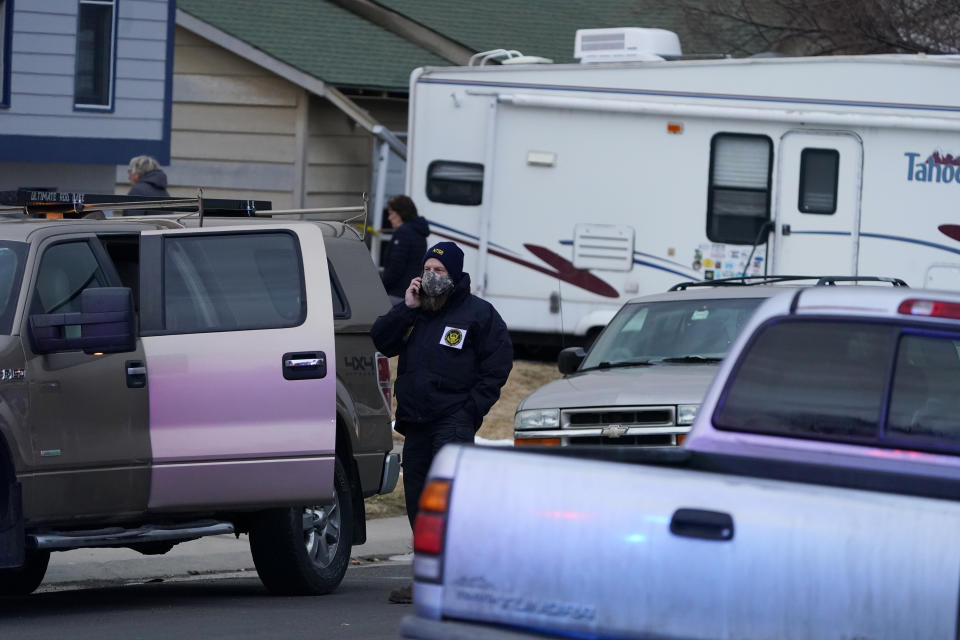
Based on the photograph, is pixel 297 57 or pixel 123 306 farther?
pixel 297 57

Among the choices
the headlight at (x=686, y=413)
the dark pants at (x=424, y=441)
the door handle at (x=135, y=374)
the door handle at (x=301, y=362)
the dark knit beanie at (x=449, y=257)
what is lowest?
the dark pants at (x=424, y=441)

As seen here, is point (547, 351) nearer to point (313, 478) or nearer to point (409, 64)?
point (409, 64)

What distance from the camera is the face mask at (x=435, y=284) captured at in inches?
329

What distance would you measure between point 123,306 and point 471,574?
342 centimetres

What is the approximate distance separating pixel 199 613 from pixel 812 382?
12.6ft

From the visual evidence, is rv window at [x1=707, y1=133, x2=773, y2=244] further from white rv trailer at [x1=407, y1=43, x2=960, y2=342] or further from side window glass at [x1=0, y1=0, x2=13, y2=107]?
side window glass at [x1=0, y1=0, x2=13, y2=107]

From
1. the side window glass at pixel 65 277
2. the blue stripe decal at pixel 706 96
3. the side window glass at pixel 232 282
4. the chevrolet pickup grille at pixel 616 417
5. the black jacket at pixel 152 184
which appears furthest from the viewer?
the blue stripe decal at pixel 706 96

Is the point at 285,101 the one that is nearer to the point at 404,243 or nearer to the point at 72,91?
the point at 72,91

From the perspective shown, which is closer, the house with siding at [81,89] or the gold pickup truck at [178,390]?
the gold pickup truck at [178,390]

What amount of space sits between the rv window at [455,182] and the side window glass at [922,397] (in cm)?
1054

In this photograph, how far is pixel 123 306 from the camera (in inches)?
292

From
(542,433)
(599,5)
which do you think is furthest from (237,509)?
(599,5)

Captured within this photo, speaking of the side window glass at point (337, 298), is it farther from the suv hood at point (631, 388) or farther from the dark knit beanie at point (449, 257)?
the suv hood at point (631, 388)

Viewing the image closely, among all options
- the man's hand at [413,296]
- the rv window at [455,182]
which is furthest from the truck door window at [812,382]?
the rv window at [455,182]
